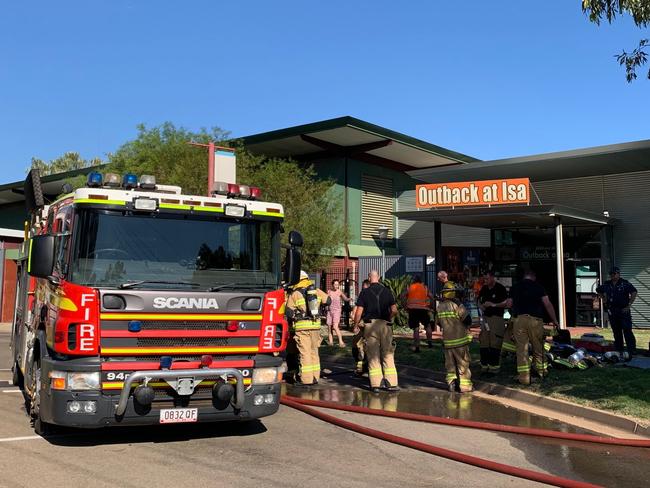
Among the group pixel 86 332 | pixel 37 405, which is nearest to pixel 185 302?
pixel 86 332

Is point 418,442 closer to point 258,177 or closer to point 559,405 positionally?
point 559,405

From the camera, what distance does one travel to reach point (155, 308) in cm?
556

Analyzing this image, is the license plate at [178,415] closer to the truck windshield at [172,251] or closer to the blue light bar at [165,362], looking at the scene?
the blue light bar at [165,362]

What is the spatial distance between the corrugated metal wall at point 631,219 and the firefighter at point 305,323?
1504 cm

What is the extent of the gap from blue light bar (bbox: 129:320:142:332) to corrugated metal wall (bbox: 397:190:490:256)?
20.5 m

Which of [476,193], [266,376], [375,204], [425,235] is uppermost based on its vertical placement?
[375,204]

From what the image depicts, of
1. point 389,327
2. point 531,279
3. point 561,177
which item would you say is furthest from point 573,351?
point 561,177

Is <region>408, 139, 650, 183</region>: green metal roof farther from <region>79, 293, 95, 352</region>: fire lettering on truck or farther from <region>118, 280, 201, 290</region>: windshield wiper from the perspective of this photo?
<region>79, 293, 95, 352</region>: fire lettering on truck

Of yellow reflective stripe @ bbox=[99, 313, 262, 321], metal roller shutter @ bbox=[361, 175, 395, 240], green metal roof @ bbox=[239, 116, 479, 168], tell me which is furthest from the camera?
metal roller shutter @ bbox=[361, 175, 395, 240]

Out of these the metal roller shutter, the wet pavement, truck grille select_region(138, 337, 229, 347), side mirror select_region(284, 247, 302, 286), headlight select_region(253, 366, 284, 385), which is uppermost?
the metal roller shutter

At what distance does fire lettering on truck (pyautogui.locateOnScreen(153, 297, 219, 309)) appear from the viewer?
5.60m

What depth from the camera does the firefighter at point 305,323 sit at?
947cm

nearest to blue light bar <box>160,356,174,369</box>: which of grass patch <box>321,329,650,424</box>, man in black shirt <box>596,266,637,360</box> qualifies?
grass patch <box>321,329,650,424</box>

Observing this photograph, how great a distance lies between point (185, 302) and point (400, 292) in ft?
48.0
